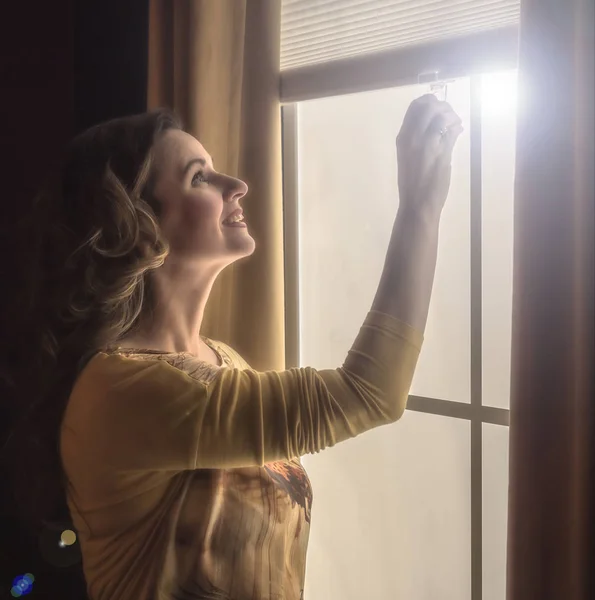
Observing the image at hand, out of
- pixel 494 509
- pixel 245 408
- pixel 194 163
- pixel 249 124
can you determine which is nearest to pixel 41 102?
pixel 249 124

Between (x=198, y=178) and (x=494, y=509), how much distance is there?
84 centimetres

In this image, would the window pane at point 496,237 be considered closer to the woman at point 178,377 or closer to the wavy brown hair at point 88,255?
the woman at point 178,377

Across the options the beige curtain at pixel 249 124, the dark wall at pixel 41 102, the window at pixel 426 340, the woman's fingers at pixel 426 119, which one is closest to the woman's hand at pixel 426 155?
the woman's fingers at pixel 426 119

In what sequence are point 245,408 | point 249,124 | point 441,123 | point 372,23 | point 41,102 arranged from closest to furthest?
point 245,408, point 441,123, point 372,23, point 249,124, point 41,102

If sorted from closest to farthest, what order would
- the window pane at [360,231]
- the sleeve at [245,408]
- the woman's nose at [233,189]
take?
1. the sleeve at [245,408]
2. the woman's nose at [233,189]
3. the window pane at [360,231]

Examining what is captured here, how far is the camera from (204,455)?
734 mm

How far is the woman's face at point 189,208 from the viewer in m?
0.89

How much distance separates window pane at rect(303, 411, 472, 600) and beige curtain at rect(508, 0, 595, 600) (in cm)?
42

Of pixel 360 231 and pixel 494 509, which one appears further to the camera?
pixel 360 231

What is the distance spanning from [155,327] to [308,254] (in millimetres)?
601

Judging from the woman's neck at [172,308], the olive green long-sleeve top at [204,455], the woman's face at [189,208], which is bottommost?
the olive green long-sleeve top at [204,455]

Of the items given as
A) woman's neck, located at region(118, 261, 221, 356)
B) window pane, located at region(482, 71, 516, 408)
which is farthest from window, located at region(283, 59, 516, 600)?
woman's neck, located at region(118, 261, 221, 356)

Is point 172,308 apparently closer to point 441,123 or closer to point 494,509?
point 441,123

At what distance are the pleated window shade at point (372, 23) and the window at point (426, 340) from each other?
3.7 inches
